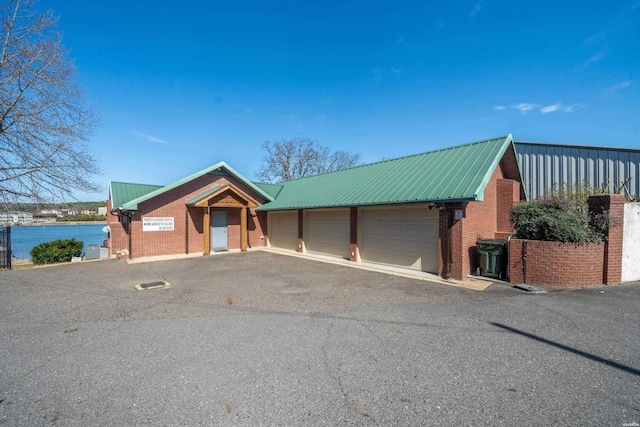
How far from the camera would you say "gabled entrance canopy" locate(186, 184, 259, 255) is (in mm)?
16125

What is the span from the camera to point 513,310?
21.4 ft

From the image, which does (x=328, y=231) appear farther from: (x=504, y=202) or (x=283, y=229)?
(x=504, y=202)

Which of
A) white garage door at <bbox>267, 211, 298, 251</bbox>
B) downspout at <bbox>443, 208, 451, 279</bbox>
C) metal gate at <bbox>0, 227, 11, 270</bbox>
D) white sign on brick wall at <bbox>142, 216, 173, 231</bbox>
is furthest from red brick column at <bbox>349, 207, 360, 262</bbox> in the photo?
metal gate at <bbox>0, 227, 11, 270</bbox>

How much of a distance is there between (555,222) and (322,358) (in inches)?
319

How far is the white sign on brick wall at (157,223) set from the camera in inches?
603

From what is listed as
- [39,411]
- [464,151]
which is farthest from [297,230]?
[39,411]

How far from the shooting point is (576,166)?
15930 mm

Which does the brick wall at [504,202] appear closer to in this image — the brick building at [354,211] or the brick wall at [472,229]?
the brick building at [354,211]

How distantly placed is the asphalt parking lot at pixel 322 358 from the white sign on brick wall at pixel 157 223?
7.19m

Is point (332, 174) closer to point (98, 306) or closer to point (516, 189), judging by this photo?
point (516, 189)

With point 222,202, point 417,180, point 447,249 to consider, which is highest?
point 417,180

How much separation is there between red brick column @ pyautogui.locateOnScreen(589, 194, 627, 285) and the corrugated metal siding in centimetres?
709

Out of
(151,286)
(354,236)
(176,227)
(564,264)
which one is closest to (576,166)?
(564,264)

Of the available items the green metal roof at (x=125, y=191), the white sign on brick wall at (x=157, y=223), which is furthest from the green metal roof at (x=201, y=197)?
the green metal roof at (x=125, y=191)
